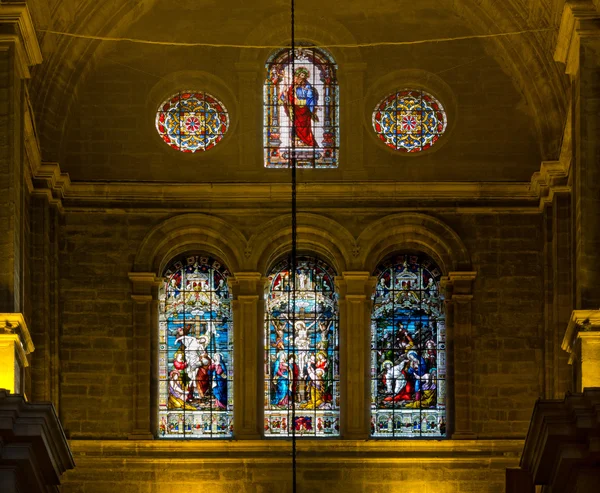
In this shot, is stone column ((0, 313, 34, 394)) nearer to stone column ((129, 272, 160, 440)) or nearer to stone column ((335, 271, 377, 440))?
stone column ((129, 272, 160, 440))

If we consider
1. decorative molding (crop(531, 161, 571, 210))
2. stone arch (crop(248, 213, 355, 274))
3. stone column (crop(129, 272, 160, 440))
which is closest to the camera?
decorative molding (crop(531, 161, 571, 210))

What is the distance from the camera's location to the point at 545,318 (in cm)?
3622

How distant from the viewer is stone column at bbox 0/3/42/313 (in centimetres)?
2977

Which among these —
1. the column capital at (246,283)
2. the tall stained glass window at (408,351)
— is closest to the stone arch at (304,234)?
the column capital at (246,283)

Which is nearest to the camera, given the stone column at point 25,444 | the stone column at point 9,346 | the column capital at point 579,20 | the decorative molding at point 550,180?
the stone column at point 25,444

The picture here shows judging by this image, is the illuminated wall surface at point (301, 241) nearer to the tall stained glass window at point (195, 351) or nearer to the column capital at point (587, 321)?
the tall stained glass window at point (195, 351)

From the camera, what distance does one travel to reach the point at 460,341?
36469 millimetres

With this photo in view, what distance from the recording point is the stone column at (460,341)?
36281mm

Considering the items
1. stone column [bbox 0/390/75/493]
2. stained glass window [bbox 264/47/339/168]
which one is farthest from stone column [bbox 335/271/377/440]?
stone column [bbox 0/390/75/493]

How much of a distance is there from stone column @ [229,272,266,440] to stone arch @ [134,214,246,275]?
0.36 m

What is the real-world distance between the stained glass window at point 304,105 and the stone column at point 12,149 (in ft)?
24.4

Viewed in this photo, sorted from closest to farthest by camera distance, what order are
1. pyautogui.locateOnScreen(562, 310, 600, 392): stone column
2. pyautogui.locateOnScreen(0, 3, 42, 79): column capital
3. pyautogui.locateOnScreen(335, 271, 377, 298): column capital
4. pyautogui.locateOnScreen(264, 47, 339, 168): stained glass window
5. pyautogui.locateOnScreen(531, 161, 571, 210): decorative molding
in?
pyautogui.locateOnScreen(562, 310, 600, 392): stone column < pyautogui.locateOnScreen(0, 3, 42, 79): column capital < pyautogui.locateOnScreen(531, 161, 571, 210): decorative molding < pyautogui.locateOnScreen(335, 271, 377, 298): column capital < pyautogui.locateOnScreen(264, 47, 339, 168): stained glass window

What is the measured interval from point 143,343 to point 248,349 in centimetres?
162

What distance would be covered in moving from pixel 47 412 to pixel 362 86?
12086 millimetres
